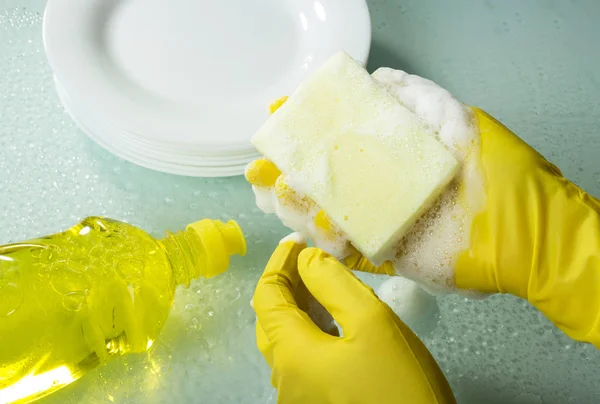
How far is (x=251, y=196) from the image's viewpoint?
101 cm

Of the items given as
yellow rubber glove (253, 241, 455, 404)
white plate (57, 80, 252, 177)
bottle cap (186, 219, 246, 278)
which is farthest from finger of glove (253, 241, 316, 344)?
white plate (57, 80, 252, 177)

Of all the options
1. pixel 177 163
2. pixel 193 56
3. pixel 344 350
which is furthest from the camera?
pixel 193 56

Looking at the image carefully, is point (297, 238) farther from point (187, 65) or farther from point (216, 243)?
point (187, 65)

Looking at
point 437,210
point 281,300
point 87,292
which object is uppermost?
point 437,210

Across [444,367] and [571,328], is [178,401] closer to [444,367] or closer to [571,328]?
[444,367]

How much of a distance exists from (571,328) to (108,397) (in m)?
0.59

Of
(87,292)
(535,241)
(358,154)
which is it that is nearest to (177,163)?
(87,292)

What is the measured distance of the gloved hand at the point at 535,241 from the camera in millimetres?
654

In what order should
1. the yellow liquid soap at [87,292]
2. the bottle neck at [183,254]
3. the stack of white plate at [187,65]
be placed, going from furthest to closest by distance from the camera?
the stack of white plate at [187,65]
the bottle neck at [183,254]
the yellow liquid soap at [87,292]

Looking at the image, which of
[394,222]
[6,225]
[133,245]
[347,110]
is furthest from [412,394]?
[6,225]

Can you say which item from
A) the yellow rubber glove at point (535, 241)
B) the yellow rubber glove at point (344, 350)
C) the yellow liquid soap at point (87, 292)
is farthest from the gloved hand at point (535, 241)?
the yellow liquid soap at point (87, 292)

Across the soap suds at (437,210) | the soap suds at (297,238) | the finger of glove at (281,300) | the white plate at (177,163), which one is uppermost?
the soap suds at (437,210)

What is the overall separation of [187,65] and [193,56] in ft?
0.08

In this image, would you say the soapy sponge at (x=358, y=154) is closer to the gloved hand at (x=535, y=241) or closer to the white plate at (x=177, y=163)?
the gloved hand at (x=535, y=241)
